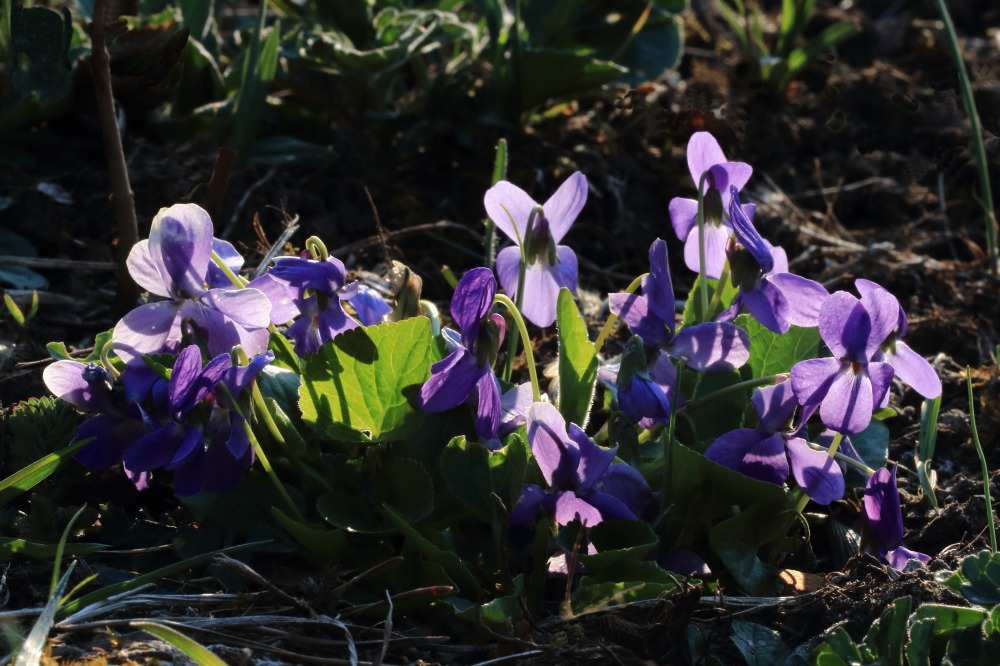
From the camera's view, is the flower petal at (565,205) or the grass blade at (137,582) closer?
the grass blade at (137,582)

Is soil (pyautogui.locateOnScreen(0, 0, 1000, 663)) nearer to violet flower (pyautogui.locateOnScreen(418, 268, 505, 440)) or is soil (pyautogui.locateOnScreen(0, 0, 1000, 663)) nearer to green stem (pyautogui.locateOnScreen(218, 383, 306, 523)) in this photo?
violet flower (pyautogui.locateOnScreen(418, 268, 505, 440))

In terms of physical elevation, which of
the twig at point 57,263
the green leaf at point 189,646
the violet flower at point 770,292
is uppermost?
the violet flower at point 770,292

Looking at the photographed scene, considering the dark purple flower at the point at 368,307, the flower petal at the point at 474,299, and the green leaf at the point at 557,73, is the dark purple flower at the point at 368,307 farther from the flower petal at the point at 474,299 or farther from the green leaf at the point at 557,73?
the green leaf at the point at 557,73

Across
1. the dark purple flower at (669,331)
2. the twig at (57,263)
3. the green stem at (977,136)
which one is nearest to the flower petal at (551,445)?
the dark purple flower at (669,331)

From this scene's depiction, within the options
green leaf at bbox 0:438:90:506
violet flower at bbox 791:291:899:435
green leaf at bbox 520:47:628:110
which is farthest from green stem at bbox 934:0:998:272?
green leaf at bbox 0:438:90:506

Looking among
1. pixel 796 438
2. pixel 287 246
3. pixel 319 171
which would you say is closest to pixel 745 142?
pixel 319 171

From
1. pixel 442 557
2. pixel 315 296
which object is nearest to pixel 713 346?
pixel 442 557

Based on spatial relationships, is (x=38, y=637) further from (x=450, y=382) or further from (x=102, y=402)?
(x=450, y=382)
